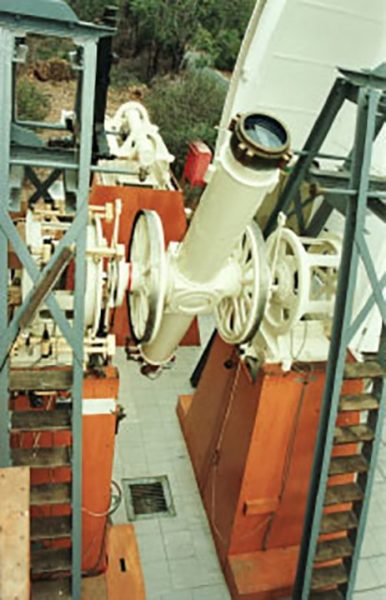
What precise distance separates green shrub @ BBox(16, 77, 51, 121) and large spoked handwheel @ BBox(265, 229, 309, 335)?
35.5 ft

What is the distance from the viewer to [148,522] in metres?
6.11

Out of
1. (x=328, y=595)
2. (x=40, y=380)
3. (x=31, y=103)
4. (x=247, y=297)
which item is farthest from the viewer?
(x=31, y=103)

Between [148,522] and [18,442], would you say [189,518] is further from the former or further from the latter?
[18,442]

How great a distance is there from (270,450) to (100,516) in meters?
1.54

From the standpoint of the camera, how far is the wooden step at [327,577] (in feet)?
15.8

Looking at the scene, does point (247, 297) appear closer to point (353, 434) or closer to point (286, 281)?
point (286, 281)

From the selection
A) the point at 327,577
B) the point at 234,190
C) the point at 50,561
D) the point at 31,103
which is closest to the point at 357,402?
the point at 327,577

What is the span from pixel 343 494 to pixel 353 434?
0.48 meters

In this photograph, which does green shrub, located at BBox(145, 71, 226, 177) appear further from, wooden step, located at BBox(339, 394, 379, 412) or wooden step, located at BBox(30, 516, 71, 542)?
wooden step, located at BBox(30, 516, 71, 542)

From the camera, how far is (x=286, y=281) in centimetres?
480

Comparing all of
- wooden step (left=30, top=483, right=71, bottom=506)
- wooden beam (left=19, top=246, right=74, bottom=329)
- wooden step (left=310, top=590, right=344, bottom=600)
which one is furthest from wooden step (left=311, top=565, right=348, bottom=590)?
wooden beam (left=19, top=246, right=74, bottom=329)

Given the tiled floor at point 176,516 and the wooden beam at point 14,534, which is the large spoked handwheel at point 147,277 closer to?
the wooden beam at point 14,534

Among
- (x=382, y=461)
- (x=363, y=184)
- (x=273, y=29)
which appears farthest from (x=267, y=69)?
(x=382, y=461)

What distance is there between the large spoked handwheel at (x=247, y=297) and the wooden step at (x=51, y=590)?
2167mm
